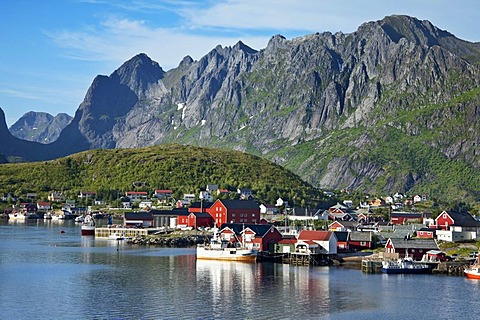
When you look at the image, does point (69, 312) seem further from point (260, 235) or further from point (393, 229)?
point (393, 229)

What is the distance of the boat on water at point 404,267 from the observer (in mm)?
70312

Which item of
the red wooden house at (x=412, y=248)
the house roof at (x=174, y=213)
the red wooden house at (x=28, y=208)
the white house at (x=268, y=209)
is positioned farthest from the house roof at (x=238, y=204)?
the red wooden house at (x=28, y=208)

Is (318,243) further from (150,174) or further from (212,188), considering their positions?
(150,174)

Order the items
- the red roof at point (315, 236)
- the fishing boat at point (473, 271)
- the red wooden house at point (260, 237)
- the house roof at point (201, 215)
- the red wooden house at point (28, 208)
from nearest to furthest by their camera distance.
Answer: the fishing boat at point (473, 271)
the red roof at point (315, 236)
the red wooden house at point (260, 237)
the house roof at point (201, 215)
the red wooden house at point (28, 208)

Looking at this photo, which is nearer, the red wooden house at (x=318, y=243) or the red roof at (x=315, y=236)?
the red wooden house at (x=318, y=243)

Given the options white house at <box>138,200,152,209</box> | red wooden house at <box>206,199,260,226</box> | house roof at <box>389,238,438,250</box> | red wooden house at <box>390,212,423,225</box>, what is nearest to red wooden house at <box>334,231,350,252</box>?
house roof at <box>389,238,438,250</box>

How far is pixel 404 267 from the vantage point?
70.6m

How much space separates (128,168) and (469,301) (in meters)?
139

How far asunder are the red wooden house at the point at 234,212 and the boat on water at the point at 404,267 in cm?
4514

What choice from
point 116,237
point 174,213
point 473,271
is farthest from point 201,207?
point 473,271

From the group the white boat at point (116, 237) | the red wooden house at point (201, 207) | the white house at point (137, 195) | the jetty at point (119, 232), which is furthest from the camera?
the white house at point (137, 195)

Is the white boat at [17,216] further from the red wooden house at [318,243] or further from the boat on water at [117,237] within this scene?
the red wooden house at [318,243]

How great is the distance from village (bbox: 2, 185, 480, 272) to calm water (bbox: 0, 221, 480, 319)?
260 inches

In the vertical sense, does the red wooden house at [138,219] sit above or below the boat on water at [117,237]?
above
